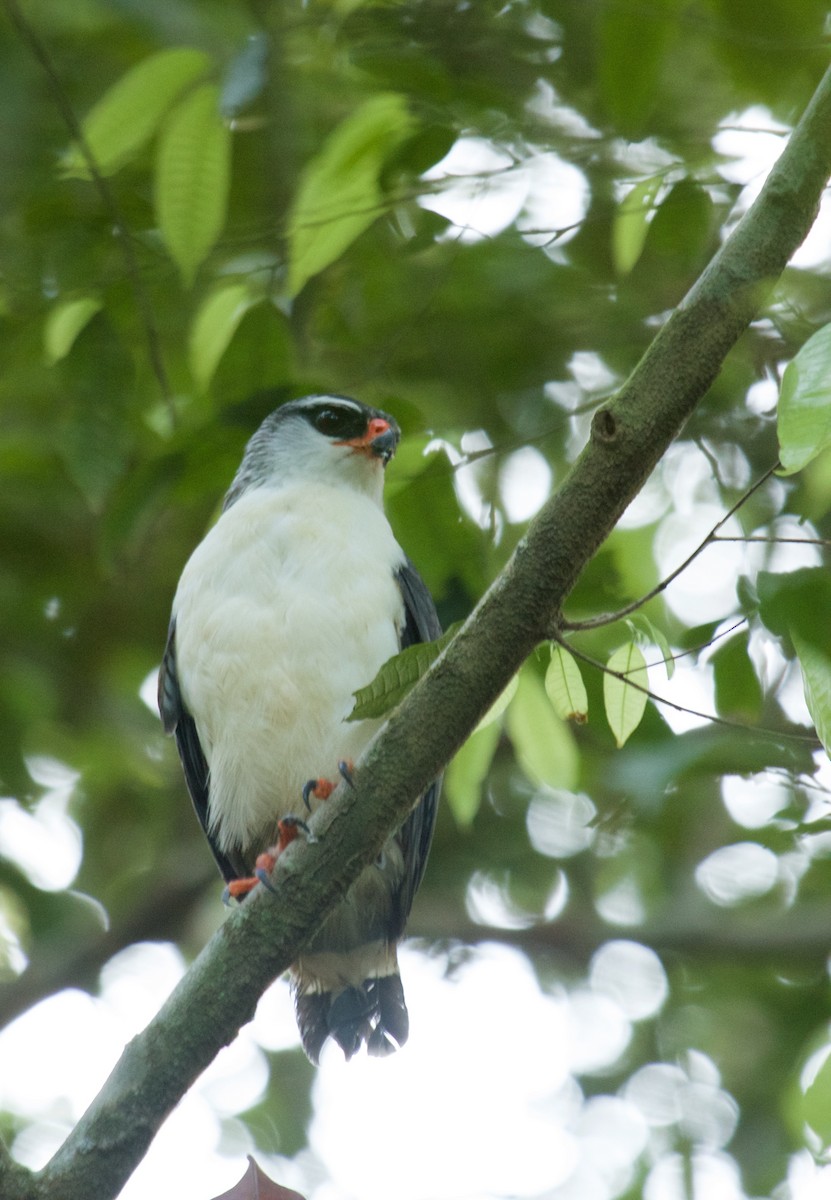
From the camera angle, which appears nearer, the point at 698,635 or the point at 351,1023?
the point at 698,635

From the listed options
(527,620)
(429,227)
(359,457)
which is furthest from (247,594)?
(527,620)

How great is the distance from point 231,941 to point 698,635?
1318 mm

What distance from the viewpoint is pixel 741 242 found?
2.34 m

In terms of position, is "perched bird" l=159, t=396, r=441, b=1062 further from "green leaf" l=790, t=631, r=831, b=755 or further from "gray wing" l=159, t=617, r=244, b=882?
"green leaf" l=790, t=631, r=831, b=755

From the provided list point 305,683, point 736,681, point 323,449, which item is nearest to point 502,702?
point 736,681

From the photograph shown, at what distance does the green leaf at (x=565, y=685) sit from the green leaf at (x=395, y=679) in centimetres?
21

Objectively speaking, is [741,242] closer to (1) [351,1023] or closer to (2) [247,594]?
(2) [247,594]

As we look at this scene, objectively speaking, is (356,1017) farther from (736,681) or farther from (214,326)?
(214,326)

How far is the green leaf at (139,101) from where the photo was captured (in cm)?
342

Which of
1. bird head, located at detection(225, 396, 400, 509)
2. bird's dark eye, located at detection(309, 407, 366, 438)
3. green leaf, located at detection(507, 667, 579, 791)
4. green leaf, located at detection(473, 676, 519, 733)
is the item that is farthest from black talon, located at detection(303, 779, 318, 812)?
bird's dark eye, located at detection(309, 407, 366, 438)

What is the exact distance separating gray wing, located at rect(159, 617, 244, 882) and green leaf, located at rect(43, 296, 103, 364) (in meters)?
0.91

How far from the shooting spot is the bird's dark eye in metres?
4.58

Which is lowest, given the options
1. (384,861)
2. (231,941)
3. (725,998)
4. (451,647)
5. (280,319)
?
(725,998)

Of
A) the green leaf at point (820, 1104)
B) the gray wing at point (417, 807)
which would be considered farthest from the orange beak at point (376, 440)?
the green leaf at point (820, 1104)
